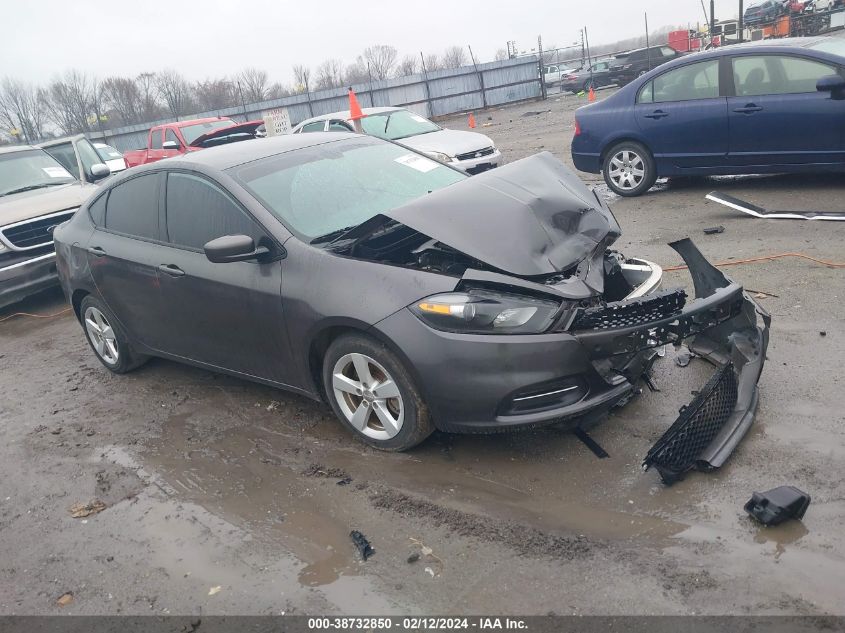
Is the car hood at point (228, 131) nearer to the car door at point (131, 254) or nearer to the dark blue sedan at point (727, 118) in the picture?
the dark blue sedan at point (727, 118)

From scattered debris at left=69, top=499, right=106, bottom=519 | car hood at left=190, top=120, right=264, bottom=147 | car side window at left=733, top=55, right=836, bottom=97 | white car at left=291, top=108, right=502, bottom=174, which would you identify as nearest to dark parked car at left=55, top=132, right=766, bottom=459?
scattered debris at left=69, top=499, right=106, bottom=519

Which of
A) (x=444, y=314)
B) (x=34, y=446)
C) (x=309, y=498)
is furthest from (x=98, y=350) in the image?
(x=444, y=314)

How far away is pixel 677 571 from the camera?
2693mm

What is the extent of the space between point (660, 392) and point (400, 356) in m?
1.60

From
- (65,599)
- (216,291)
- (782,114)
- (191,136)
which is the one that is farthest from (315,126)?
(65,599)

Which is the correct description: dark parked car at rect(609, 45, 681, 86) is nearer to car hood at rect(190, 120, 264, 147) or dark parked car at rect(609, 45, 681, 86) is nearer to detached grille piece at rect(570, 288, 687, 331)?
car hood at rect(190, 120, 264, 147)

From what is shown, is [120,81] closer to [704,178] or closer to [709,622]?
[704,178]

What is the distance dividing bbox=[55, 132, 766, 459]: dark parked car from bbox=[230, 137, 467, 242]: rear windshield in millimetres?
15

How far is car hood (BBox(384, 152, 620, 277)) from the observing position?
3.56 meters

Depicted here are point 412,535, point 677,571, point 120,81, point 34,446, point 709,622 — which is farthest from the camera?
point 120,81

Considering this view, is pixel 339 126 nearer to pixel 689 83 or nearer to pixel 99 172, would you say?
pixel 99 172

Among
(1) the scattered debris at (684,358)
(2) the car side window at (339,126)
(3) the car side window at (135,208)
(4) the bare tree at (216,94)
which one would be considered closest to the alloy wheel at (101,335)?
(3) the car side window at (135,208)

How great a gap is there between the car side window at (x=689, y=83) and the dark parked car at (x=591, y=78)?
23318mm

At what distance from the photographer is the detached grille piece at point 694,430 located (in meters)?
3.19
